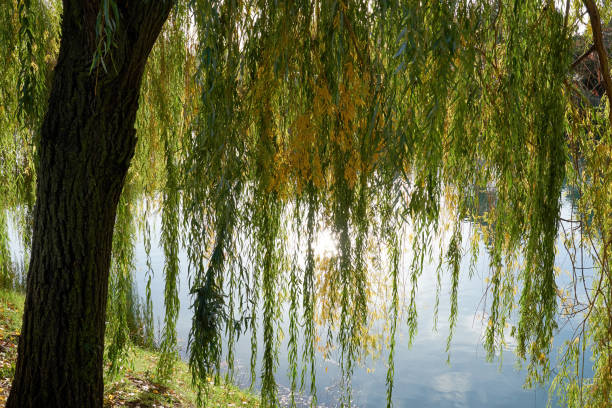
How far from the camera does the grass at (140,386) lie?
378cm

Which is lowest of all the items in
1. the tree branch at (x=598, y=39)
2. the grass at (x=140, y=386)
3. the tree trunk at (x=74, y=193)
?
the grass at (x=140, y=386)

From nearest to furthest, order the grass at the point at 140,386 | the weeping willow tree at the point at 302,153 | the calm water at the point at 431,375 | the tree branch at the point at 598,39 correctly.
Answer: the weeping willow tree at the point at 302,153 → the tree branch at the point at 598,39 → the grass at the point at 140,386 → the calm water at the point at 431,375

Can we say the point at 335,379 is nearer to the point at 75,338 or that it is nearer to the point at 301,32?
the point at 75,338

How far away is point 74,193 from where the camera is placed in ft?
7.02

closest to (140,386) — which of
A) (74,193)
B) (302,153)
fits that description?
(74,193)

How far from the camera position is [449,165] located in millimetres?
2236

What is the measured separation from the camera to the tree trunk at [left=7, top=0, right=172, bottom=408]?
2111 millimetres

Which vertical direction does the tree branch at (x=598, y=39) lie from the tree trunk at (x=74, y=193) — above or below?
above

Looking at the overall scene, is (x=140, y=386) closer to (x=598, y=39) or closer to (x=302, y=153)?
(x=302, y=153)

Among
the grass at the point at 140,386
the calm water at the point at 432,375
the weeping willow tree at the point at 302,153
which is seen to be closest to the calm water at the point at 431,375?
the calm water at the point at 432,375

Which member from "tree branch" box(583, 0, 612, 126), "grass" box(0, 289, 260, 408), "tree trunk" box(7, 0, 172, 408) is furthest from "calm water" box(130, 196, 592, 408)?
"tree branch" box(583, 0, 612, 126)

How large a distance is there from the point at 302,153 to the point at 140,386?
10.9 feet

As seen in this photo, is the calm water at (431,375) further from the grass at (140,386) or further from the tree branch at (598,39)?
the tree branch at (598,39)

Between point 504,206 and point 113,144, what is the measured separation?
1.79 meters
